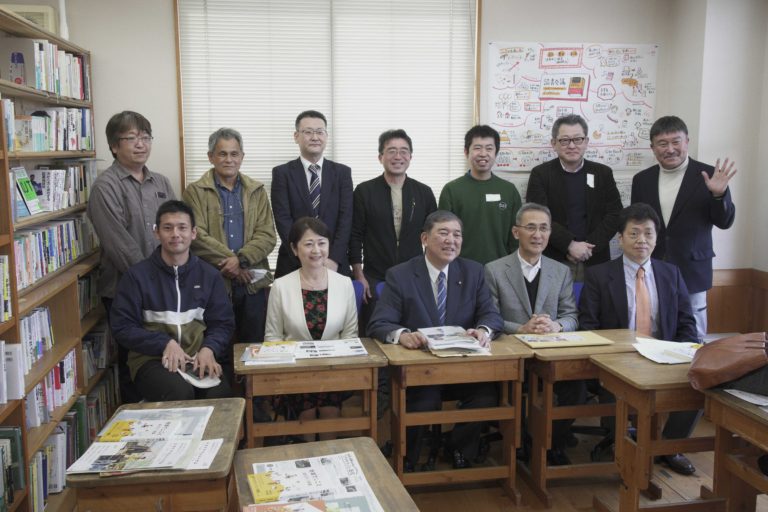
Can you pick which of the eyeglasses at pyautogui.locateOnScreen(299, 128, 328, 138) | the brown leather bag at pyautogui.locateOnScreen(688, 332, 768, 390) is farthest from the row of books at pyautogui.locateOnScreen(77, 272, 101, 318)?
the brown leather bag at pyautogui.locateOnScreen(688, 332, 768, 390)

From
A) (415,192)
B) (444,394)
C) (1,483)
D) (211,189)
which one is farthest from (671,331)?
(1,483)

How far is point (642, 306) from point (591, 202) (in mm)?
1060

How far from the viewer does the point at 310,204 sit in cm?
395

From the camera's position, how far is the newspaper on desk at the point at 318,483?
1664 millimetres

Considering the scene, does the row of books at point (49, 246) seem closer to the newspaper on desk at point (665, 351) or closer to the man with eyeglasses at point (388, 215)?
the man with eyeglasses at point (388, 215)

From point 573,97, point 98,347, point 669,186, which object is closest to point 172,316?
point 98,347

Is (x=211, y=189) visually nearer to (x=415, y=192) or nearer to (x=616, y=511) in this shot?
(x=415, y=192)

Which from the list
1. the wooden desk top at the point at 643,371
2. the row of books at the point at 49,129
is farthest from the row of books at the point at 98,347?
the wooden desk top at the point at 643,371

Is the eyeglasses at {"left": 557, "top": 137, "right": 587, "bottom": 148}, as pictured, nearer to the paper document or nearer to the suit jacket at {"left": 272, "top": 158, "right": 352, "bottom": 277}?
the suit jacket at {"left": 272, "top": 158, "right": 352, "bottom": 277}

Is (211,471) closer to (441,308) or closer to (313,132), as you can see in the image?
(441,308)

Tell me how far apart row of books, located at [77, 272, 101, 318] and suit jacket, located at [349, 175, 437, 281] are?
1.54 m

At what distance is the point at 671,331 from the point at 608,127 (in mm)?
2000

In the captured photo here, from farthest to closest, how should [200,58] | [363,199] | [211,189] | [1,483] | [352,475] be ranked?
1. [200,58]
2. [363,199]
3. [211,189]
4. [1,483]
5. [352,475]

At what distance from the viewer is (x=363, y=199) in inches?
159
